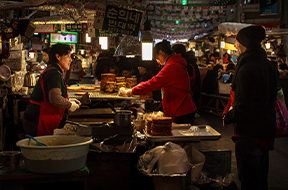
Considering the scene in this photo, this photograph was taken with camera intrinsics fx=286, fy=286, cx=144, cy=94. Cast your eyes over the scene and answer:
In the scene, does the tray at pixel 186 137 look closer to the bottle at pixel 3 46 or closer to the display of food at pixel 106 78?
the display of food at pixel 106 78

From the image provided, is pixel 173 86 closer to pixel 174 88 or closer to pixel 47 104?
pixel 174 88

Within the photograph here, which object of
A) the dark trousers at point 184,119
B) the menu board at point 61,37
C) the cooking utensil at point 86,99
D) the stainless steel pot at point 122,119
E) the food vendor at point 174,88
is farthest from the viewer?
the menu board at point 61,37

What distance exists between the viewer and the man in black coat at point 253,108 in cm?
300

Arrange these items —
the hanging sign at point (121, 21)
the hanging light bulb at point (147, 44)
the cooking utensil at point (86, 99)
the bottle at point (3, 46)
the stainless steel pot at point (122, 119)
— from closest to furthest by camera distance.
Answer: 1. the stainless steel pot at point (122, 119)
2. the cooking utensil at point (86, 99)
3. the hanging light bulb at point (147, 44)
4. the bottle at point (3, 46)
5. the hanging sign at point (121, 21)

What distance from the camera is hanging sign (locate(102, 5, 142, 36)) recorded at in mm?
6188

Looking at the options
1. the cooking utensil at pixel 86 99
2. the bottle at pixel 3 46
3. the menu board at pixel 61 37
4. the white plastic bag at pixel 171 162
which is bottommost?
the white plastic bag at pixel 171 162

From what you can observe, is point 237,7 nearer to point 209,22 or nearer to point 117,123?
point 209,22

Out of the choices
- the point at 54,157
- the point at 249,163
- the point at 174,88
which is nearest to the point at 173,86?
the point at 174,88

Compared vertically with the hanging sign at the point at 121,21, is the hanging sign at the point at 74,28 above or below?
above

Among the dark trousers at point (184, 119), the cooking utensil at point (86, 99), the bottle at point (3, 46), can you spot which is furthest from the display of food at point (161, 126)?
the bottle at point (3, 46)

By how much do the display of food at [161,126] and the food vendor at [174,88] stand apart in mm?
963

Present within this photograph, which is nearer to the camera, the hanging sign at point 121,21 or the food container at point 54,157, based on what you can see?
the food container at point 54,157

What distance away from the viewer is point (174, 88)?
4562mm

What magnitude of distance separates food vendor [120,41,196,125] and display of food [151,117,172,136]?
3.16ft
